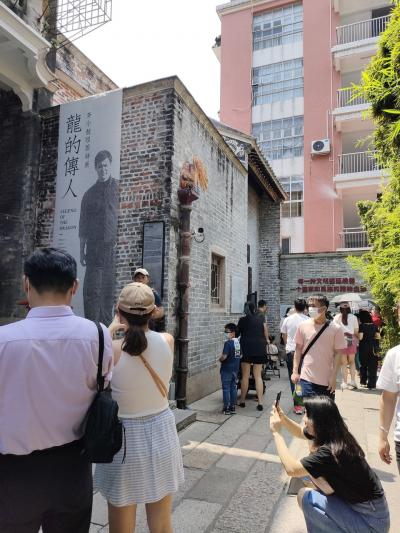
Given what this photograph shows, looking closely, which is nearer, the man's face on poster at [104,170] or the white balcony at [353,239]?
the man's face on poster at [104,170]

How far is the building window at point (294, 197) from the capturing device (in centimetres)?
2053

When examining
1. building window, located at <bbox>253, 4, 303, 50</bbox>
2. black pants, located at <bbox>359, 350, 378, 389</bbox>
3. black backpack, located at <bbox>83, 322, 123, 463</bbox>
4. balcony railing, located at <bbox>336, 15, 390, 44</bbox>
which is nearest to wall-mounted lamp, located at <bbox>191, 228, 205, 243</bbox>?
black pants, located at <bbox>359, 350, 378, 389</bbox>

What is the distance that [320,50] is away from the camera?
67.0 ft

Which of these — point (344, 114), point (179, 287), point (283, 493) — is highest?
point (344, 114)

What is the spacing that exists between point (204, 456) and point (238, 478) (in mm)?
632

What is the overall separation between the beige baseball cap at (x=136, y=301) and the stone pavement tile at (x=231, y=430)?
130 inches

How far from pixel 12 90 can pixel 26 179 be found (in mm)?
1744

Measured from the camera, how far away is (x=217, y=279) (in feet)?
27.6

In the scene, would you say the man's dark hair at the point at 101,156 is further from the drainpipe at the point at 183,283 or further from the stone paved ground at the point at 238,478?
the stone paved ground at the point at 238,478

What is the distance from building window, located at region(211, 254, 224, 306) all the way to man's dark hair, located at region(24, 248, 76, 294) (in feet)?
21.3

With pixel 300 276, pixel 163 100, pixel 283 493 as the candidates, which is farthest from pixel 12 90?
pixel 300 276

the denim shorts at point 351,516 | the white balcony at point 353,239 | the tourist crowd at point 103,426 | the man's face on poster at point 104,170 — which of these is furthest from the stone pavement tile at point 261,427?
the white balcony at point 353,239

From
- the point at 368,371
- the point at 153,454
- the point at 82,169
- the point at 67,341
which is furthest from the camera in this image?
the point at 368,371

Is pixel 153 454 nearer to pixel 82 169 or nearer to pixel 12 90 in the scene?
pixel 82 169
